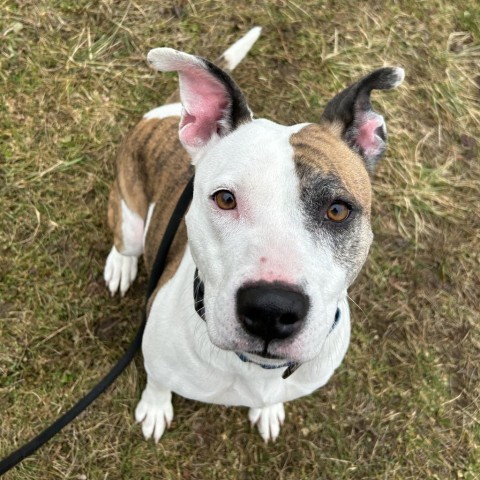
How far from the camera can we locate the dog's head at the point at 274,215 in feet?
6.08

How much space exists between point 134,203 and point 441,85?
293cm

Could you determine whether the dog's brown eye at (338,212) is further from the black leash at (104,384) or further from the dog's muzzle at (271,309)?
the black leash at (104,384)

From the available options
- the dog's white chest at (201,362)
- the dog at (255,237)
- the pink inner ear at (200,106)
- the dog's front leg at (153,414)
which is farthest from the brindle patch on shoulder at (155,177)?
the dog's front leg at (153,414)

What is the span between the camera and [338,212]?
2094 mm

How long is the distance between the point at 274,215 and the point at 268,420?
7.22ft

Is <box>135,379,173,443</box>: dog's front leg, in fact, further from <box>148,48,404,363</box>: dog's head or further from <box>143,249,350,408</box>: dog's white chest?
<box>148,48,404,363</box>: dog's head

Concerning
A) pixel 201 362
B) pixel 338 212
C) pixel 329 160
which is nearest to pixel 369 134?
pixel 329 160

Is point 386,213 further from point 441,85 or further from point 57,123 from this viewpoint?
point 57,123

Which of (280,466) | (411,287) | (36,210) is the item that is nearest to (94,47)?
(36,210)

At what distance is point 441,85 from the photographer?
4.82 m

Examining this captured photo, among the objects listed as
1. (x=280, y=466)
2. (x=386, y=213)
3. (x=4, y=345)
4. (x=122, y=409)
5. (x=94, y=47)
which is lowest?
(x=280, y=466)

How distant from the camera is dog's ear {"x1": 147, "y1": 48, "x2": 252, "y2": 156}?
2246 mm

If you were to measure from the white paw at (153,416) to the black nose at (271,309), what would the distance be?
6.59 ft

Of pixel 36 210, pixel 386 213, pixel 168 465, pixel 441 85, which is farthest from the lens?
pixel 441 85
